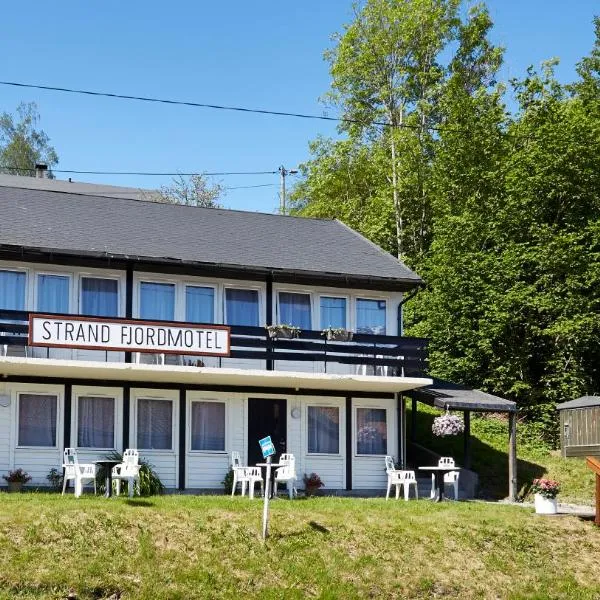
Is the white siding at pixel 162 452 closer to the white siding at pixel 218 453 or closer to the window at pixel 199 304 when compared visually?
the white siding at pixel 218 453

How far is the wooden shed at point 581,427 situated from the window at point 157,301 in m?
10.9

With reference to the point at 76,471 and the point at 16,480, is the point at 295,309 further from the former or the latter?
the point at 16,480

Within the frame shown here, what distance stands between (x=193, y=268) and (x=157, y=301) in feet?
3.86

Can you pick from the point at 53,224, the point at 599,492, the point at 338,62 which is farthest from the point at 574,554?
the point at 338,62

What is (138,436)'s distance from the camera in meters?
26.8

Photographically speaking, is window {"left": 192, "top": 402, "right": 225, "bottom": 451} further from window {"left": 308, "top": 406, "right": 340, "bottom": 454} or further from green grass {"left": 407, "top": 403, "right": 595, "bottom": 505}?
green grass {"left": 407, "top": 403, "right": 595, "bottom": 505}

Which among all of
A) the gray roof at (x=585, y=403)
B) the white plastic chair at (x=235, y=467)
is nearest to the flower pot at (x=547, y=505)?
the gray roof at (x=585, y=403)

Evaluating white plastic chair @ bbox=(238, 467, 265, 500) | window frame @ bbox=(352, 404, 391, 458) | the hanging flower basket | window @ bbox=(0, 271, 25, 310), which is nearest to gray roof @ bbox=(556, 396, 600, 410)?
the hanging flower basket

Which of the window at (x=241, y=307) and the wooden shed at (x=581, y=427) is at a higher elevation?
the window at (x=241, y=307)

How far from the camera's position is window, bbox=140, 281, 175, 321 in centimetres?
2736

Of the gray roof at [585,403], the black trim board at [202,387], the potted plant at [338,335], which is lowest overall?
the gray roof at [585,403]

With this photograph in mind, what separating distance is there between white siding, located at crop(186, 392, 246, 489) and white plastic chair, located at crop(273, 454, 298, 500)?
159cm

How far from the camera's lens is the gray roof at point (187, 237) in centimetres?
2689

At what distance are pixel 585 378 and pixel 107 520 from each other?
21535 mm
